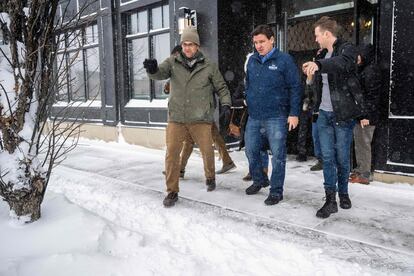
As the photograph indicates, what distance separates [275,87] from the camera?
4.20 m

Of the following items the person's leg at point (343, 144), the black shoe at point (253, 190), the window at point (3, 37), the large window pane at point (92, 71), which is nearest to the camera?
the window at point (3, 37)

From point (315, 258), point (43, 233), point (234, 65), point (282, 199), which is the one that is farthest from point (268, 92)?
point (234, 65)

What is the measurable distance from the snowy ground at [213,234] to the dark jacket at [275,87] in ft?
3.63

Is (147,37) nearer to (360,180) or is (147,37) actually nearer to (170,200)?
(170,200)

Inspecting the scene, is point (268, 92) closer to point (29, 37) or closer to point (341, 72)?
point (341, 72)

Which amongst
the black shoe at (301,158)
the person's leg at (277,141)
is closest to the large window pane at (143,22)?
the black shoe at (301,158)

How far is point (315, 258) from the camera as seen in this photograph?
302 centimetres

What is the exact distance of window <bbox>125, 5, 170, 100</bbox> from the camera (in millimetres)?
8845

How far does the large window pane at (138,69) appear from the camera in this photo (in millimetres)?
9438

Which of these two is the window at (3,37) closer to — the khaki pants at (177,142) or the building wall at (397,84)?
the khaki pants at (177,142)

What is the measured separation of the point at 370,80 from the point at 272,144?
1.73 meters

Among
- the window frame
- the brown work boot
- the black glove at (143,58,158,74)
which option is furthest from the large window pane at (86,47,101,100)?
the brown work boot

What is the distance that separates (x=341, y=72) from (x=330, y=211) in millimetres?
1439

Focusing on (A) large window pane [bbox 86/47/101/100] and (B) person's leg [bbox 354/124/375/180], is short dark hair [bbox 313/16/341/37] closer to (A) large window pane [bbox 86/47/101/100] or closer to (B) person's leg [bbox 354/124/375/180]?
(B) person's leg [bbox 354/124/375/180]
